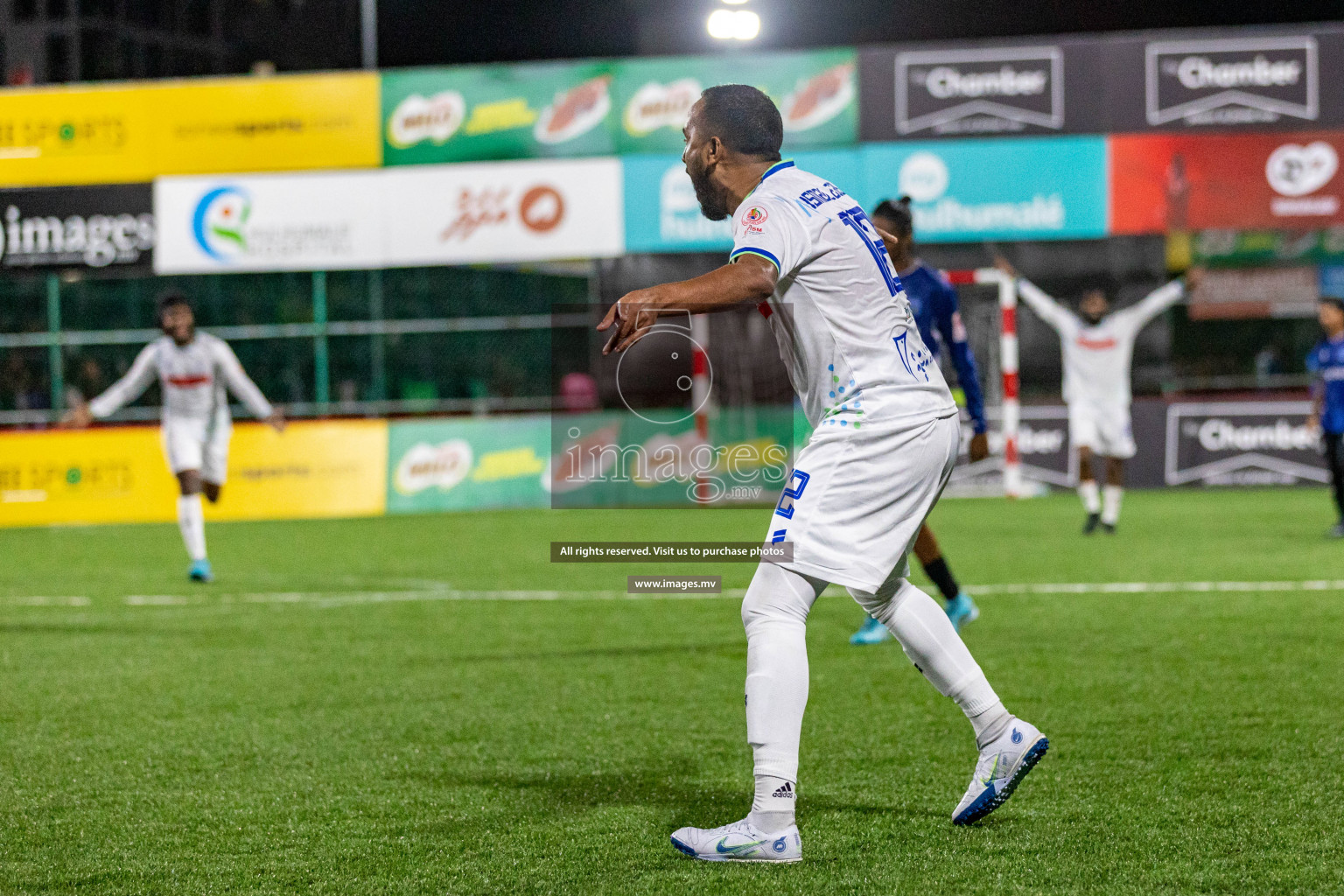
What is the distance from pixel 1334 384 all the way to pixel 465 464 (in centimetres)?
1001

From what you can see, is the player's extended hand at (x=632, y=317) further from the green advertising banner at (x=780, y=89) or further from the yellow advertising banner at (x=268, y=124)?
the yellow advertising banner at (x=268, y=124)

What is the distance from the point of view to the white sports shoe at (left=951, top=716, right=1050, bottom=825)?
4.26m

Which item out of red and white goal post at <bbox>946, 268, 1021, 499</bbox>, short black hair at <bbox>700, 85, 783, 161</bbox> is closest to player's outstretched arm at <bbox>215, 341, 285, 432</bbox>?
red and white goal post at <bbox>946, 268, 1021, 499</bbox>

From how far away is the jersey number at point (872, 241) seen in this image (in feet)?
13.2

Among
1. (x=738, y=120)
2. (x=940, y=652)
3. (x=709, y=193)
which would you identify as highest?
(x=738, y=120)

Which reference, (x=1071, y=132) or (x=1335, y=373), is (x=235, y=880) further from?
(x=1071, y=132)

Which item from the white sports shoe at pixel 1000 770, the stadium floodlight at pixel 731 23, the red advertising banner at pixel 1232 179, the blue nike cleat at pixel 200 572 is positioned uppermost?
the stadium floodlight at pixel 731 23

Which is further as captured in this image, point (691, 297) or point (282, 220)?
point (282, 220)

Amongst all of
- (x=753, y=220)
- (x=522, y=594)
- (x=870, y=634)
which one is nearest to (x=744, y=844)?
(x=753, y=220)

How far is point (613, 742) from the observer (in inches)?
222

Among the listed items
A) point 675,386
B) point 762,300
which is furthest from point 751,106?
point 675,386

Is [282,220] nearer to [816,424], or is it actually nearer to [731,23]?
[731,23]

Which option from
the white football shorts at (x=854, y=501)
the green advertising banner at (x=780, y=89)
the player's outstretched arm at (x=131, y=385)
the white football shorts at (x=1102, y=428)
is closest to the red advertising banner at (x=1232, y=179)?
the green advertising banner at (x=780, y=89)

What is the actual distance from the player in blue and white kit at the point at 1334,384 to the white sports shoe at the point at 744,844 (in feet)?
36.8
